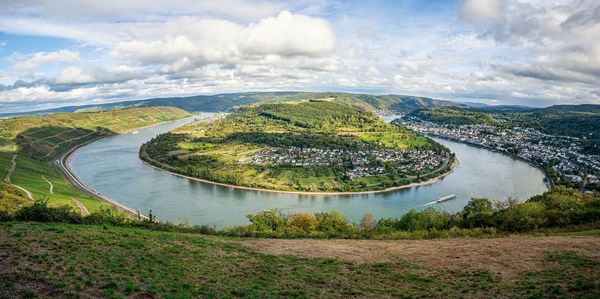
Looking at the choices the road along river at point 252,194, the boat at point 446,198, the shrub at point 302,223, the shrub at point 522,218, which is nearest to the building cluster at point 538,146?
the road along river at point 252,194

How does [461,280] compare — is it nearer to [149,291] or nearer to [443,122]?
[149,291]

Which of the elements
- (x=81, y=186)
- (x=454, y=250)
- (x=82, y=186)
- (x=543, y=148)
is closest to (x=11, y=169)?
(x=81, y=186)

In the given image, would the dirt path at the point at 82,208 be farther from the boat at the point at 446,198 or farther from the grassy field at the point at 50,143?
the boat at the point at 446,198

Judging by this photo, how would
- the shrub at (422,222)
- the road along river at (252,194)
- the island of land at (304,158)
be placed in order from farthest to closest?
1. the island of land at (304,158)
2. the road along river at (252,194)
3. the shrub at (422,222)

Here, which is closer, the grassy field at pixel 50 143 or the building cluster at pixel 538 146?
the grassy field at pixel 50 143

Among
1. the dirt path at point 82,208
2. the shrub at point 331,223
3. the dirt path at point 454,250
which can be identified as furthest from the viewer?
the dirt path at point 82,208

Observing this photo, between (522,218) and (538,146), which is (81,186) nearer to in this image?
(522,218)
